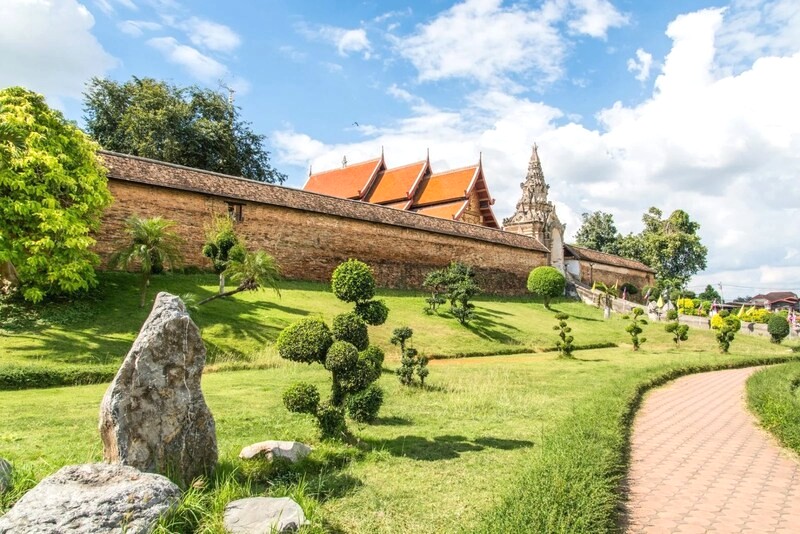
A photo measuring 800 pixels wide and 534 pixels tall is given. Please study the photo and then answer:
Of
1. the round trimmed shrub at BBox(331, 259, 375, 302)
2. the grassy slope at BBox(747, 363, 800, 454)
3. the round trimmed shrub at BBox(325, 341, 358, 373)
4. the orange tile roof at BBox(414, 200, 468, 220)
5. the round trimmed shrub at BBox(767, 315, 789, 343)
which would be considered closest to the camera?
the round trimmed shrub at BBox(325, 341, 358, 373)

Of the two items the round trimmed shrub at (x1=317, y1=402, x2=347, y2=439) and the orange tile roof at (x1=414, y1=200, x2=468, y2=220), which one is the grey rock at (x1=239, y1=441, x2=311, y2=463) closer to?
the round trimmed shrub at (x1=317, y1=402, x2=347, y2=439)

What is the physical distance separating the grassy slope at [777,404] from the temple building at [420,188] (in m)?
22.8

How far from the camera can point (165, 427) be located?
15.3 ft

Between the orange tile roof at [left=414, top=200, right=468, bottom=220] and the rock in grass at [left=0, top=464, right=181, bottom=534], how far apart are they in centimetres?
3026

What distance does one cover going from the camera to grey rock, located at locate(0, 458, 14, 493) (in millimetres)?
4133

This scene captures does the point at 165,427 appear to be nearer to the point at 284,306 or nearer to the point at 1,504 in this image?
the point at 1,504

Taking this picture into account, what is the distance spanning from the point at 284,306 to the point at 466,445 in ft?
40.1

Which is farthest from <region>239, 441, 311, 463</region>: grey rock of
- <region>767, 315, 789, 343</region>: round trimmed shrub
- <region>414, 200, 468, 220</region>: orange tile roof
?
<region>414, 200, 468, 220</region>: orange tile roof

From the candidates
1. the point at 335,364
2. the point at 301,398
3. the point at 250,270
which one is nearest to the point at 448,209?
the point at 250,270

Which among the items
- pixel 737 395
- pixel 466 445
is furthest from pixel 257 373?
pixel 737 395

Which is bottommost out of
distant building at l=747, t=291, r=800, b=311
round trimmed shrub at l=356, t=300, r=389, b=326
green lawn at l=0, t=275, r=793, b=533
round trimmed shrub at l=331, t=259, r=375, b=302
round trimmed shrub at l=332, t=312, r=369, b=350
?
green lawn at l=0, t=275, r=793, b=533

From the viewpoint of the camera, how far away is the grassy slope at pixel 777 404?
7.74 meters

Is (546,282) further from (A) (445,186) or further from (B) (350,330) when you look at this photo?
(B) (350,330)

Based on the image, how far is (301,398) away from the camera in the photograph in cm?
608
